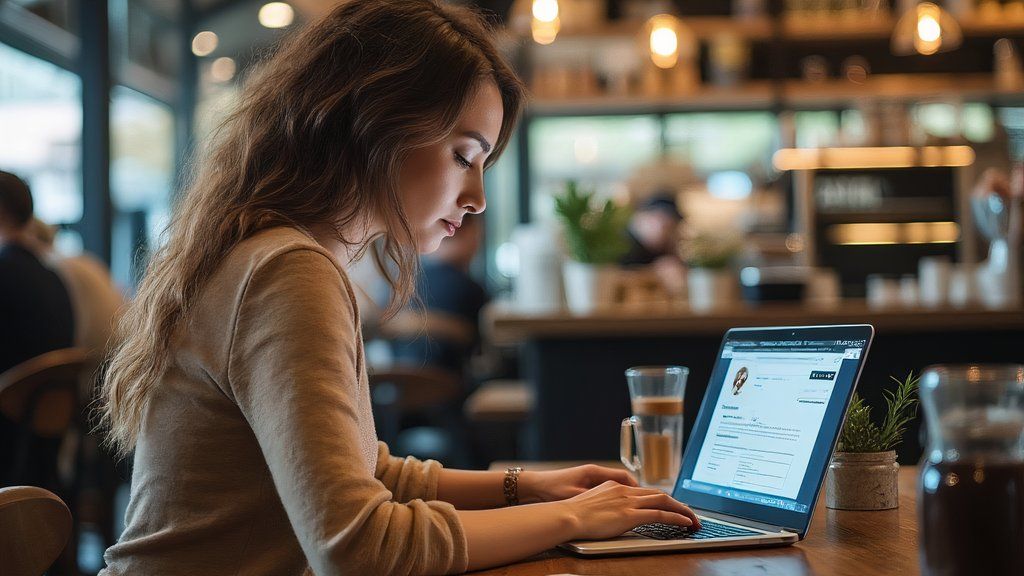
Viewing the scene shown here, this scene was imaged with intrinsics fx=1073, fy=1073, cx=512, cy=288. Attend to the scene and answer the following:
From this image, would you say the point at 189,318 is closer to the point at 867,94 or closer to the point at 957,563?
the point at 957,563

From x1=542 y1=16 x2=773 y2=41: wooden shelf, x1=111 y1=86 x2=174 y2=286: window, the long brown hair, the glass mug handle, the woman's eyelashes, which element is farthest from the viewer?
x1=542 y1=16 x2=773 y2=41: wooden shelf

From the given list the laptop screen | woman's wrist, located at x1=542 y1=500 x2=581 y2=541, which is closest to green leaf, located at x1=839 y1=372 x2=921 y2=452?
the laptop screen

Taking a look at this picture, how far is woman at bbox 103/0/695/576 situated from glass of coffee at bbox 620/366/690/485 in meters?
0.14

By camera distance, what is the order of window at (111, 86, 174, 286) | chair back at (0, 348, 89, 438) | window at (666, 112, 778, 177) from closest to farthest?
chair back at (0, 348, 89, 438) → window at (111, 86, 174, 286) → window at (666, 112, 778, 177)

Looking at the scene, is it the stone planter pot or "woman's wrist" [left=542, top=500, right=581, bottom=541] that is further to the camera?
the stone planter pot

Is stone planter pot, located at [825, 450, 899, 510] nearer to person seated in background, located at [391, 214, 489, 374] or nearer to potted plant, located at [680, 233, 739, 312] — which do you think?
potted plant, located at [680, 233, 739, 312]

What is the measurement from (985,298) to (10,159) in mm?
3969

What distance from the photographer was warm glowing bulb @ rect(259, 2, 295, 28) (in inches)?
272

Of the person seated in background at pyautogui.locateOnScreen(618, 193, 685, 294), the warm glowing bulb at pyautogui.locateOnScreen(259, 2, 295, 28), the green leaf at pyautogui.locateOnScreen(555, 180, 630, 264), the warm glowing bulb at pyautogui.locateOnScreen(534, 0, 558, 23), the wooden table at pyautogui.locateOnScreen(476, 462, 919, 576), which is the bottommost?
the wooden table at pyautogui.locateOnScreen(476, 462, 919, 576)

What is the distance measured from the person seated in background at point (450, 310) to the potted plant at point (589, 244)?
96 cm

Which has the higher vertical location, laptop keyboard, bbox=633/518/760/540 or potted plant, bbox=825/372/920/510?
potted plant, bbox=825/372/920/510

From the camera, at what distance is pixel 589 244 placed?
11.2ft

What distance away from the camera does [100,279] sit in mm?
3764

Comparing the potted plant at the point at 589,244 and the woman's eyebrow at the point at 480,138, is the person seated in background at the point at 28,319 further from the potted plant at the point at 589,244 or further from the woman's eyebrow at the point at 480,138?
the woman's eyebrow at the point at 480,138
